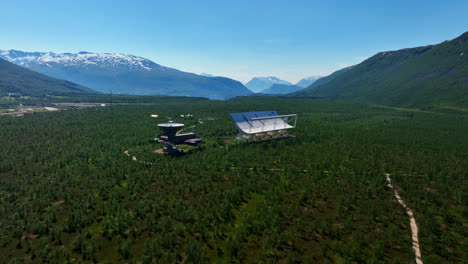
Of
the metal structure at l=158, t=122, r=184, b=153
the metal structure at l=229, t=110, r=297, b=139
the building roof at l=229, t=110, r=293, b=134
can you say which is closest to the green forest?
the metal structure at l=158, t=122, r=184, b=153

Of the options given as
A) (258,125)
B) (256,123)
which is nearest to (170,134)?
(256,123)

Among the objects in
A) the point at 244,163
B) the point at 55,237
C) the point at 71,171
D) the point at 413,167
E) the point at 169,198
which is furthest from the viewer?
the point at 244,163

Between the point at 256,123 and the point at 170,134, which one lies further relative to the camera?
the point at 256,123

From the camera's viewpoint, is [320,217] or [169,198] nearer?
[320,217]

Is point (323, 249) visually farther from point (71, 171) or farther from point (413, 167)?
point (71, 171)

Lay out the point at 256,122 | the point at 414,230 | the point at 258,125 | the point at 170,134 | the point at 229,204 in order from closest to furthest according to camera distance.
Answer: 1. the point at 414,230
2. the point at 229,204
3. the point at 170,134
4. the point at 258,125
5. the point at 256,122

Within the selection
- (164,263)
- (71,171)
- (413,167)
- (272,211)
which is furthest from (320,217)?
(71,171)

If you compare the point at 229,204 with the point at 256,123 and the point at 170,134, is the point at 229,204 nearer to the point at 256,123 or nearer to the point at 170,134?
the point at 170,134

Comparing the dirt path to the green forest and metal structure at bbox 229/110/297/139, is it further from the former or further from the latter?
metal structure at bbox 229/110/297/139
